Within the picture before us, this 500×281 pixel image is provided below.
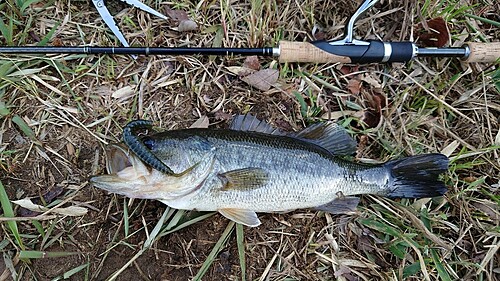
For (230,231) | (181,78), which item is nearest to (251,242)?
(230,231)

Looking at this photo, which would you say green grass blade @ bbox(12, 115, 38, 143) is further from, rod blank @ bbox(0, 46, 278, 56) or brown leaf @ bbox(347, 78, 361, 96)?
brown leaf @ bbox(347, 78, 361, 96)

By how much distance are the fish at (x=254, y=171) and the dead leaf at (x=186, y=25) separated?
0.97 meters

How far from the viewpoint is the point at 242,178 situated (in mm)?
→ 2965

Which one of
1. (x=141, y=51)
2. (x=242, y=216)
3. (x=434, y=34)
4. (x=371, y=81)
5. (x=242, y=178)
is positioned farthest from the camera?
(x=434, y=34)

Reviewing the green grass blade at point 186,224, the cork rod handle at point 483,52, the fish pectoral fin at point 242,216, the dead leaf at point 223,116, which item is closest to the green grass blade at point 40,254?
the green grass blade at point 186,224

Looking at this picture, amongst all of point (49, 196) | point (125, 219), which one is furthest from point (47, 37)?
point (125, 219)

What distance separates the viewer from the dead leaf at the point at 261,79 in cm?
361

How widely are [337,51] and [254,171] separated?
1251 mm

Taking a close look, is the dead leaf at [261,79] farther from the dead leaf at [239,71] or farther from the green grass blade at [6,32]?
the green grass blade at [6,32]

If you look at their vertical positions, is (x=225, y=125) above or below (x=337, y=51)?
below

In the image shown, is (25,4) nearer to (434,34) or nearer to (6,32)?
(6,32)

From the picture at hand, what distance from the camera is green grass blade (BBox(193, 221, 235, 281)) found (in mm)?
3105

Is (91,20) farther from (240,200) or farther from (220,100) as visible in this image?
(240,200)

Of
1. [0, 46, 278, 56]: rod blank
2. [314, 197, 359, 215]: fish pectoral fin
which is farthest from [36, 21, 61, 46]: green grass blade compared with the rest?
[314, 197, 359, 215]: fish pectoral fin
